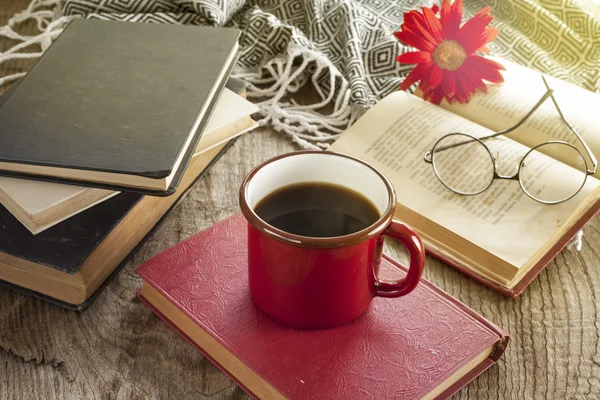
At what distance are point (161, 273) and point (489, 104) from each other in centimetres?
53

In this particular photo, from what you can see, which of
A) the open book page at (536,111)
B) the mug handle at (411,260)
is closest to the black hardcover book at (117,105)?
the mug handle at (411,260)

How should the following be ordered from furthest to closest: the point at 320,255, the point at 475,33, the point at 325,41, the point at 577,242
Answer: the point at 325,41, the point at 475,33, the point at 577,242, the point at 320,255

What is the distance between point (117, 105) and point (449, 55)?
464mm

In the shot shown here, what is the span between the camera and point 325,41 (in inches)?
43.3

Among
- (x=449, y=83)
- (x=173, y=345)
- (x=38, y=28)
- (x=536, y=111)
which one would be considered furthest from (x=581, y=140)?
(x=38, y=28)

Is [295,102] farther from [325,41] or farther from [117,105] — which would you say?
[117,105]

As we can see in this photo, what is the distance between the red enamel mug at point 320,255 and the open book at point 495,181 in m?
0.17

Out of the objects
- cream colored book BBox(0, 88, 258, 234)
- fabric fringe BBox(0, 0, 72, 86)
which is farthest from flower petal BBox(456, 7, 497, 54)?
fabric fringe BBox(0, 0, 72, 86)

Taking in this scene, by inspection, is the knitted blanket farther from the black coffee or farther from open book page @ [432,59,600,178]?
the black coffee

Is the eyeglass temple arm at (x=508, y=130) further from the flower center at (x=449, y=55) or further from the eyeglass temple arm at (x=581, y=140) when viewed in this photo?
the flower center at (x=449, y=55)

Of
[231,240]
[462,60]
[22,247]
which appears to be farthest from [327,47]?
[22,247]

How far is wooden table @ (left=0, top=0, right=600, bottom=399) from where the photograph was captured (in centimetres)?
59

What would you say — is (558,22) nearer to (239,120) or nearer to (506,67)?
(506,67)

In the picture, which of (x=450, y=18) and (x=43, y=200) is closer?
(x=43, y=200)
